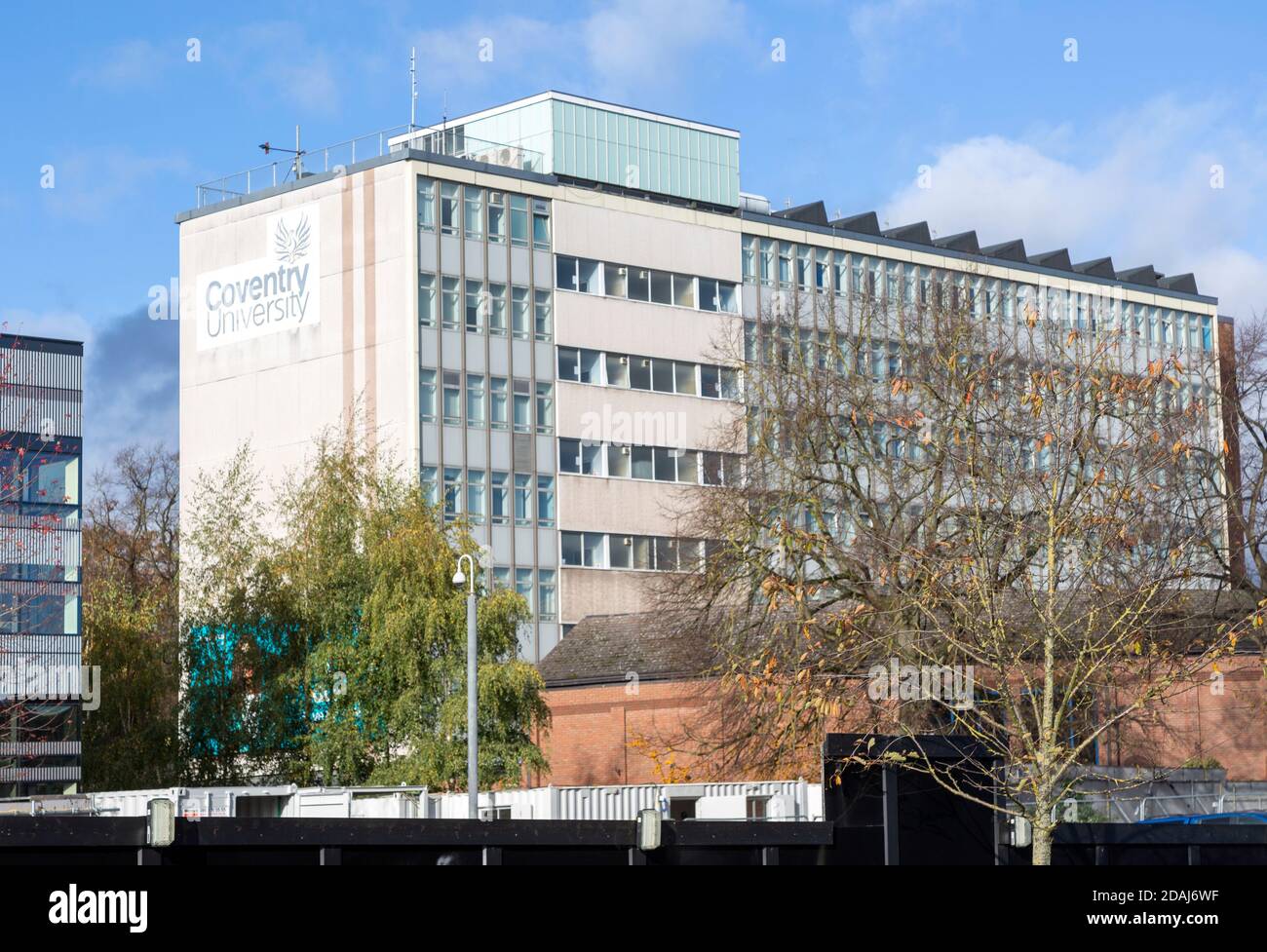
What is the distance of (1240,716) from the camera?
2127 inches

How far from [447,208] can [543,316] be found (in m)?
6.21

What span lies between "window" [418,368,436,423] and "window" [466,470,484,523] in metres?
2.94

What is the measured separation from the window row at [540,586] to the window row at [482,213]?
1395 centimetres

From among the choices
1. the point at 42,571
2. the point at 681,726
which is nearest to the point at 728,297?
the point at 681,726

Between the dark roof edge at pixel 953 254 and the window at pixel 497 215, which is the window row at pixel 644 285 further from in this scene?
the dark roof edge at pixel 953 254

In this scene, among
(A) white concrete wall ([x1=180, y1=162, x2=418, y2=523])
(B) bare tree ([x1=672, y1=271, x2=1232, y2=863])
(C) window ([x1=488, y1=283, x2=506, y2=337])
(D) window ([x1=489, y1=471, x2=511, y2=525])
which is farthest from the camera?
(C) window ([x1=488, y1=283, x2=506, y2=337])

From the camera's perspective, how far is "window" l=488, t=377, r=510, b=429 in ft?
251

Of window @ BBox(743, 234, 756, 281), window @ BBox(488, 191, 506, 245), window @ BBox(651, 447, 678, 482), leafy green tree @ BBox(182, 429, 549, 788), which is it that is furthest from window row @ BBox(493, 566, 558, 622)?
leafy green tree @ BBox(182, 429, 549, 788)

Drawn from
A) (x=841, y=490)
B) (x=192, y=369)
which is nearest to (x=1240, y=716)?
(x=841, y=490)

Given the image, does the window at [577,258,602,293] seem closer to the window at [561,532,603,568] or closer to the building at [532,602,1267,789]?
the window at [561,532,603,568]

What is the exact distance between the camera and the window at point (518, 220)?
7725 centimetres

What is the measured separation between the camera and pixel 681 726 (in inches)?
2030

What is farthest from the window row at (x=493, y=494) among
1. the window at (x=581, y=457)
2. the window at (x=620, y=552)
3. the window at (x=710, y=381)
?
the window at (x=710, y=381)
